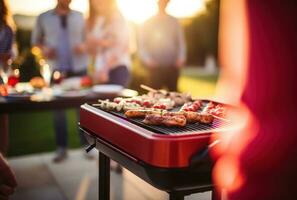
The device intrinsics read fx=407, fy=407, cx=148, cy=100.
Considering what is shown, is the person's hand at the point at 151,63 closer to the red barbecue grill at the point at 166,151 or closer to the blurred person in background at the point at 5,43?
the blurred person in background at the point at 5,43

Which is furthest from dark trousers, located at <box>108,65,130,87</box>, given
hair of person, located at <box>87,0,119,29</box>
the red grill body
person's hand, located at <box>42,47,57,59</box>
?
the red grill body

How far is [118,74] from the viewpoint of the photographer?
498cm

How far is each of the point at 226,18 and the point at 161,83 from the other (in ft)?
14.2

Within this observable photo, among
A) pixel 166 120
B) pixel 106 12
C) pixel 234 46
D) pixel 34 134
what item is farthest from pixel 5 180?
pixel 34 134

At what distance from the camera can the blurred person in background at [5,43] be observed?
4.24m

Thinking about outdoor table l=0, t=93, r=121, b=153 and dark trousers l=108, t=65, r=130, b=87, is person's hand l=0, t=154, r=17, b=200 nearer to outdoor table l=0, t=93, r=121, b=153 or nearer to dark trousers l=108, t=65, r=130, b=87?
outdoor table l=0, t=93, r=121, b=153

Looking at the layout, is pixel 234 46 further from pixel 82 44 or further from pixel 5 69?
pixel 82 44

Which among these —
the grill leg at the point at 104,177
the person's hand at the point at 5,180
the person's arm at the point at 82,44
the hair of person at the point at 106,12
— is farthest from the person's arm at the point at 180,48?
the person's hand at the point at 5,180

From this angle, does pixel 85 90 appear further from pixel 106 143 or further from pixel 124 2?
pixel 106 143

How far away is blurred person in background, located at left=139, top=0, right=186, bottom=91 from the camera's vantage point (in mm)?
5719

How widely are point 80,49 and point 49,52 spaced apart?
1.20 ft

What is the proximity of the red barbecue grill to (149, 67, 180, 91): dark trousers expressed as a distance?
353 centimetres

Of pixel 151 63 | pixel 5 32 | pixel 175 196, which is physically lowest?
pixel 175 196

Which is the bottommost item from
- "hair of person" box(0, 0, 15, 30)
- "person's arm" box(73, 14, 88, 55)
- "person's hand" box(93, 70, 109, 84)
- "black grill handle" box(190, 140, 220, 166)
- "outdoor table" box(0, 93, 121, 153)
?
"outdoor table" box(0, 93, 121, 153)
